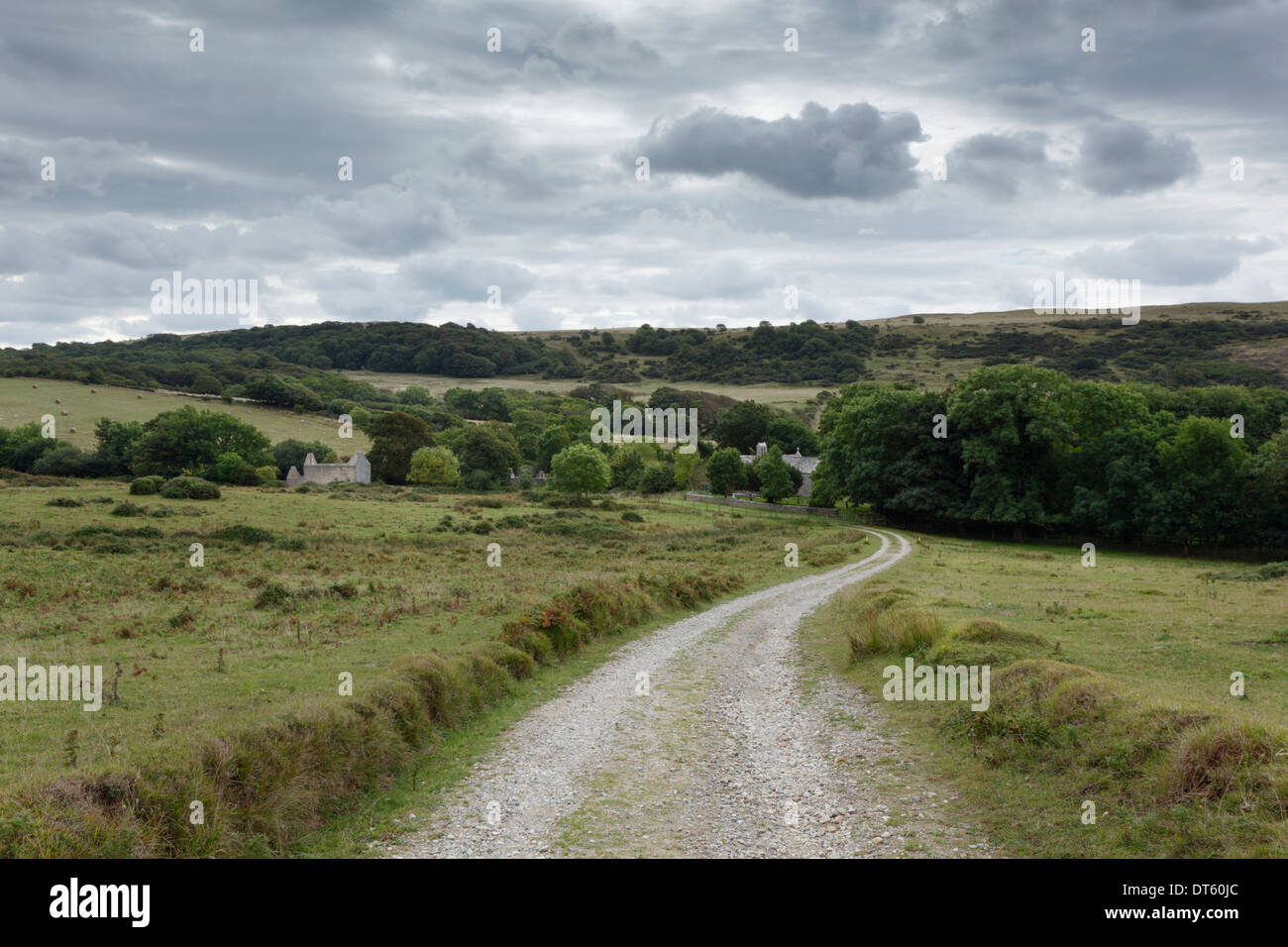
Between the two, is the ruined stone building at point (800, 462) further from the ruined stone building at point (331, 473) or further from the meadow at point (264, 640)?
the meadow at point (264, 640)

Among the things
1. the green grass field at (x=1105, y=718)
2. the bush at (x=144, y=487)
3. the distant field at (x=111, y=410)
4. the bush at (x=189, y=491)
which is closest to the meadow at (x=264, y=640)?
the bush at (x=189, y=491)

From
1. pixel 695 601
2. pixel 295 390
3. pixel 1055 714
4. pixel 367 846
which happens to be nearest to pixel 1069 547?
→ pixel 695 601

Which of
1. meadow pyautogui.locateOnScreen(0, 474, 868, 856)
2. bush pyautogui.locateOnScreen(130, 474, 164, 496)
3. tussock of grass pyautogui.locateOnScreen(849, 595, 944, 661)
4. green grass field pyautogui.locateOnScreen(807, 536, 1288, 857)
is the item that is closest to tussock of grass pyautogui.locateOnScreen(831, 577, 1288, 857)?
green grass field pyautogui.locateOnScreen(807, 536, 1288, 857)

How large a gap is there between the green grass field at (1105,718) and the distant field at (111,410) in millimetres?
112228

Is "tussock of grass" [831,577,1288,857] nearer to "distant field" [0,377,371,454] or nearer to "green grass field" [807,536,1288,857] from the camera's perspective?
"green grass field" [807,536,1288,857]

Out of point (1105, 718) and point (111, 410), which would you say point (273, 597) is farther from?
point (111, 410)

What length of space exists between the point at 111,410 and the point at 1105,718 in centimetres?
13712

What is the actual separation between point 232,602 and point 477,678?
531 inches

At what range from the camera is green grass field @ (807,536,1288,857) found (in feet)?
30.6

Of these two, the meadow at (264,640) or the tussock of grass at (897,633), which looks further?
the tussock of grass at (897,633)

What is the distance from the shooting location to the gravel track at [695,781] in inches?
406

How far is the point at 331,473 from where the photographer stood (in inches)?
4188

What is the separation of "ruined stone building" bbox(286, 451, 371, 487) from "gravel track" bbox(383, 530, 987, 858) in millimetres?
91977
